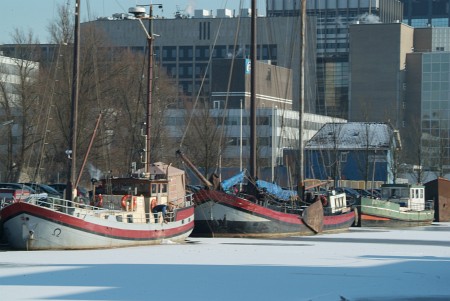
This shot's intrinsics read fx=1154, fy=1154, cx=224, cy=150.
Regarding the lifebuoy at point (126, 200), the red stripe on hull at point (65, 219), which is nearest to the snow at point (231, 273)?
the red stripe on hull at point (65, 219)

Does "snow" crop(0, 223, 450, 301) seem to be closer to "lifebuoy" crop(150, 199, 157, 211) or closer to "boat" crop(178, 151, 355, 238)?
"lifebuoy" crop(150, 199, 157, 211)

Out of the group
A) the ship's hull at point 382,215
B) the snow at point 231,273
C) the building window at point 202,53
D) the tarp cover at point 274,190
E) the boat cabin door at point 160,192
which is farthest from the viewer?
the building window at point 202,53

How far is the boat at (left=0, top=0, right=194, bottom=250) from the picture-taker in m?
42.7

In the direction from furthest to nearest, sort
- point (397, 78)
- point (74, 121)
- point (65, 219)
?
1. point (397, 78)
2. point (74, 121)
3. point (65, 219)

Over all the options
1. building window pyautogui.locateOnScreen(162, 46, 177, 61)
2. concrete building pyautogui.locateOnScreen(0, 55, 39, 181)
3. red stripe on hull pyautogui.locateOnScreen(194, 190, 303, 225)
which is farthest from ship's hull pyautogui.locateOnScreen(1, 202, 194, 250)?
building window pyautogui.locateOnScreen(162, 46, 177, 61)

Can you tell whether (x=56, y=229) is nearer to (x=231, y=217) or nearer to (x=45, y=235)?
(x=45, y=235)

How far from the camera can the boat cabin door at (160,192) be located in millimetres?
49750

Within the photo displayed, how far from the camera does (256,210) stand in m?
53.9

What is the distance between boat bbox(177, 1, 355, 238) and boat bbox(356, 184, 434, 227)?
5477 mm

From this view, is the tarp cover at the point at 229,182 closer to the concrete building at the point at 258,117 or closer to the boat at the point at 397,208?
the boat at the point at 397,208

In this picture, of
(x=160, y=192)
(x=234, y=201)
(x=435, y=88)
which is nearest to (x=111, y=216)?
(x=160, y=192)

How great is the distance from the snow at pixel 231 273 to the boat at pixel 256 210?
6.03 m

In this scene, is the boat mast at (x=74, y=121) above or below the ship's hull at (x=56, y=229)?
above

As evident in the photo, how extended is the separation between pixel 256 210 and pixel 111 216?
10.9 metres
